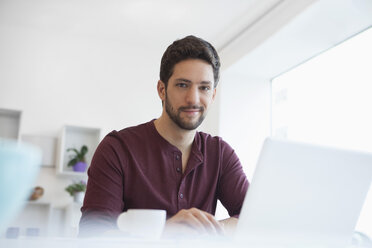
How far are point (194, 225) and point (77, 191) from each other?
3.36 m

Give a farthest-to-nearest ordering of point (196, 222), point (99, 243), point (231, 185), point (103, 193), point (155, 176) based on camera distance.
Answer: point (231, 185) → point (155, 176) → point (103, 193) → point (196, 222) → point (99, 243)

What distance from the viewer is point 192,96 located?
1683 millimetres

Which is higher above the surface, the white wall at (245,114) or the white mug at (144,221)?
the white wall at (245,114)

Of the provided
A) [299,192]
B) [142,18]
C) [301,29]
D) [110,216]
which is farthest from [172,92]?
[142,18]

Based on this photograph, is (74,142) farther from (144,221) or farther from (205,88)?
(144,221)

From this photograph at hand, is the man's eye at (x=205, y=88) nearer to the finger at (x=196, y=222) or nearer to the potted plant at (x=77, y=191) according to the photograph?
the finger at (x=196, y=222)

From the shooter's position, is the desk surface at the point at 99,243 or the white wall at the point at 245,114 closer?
the desk surface at the point at 99,243

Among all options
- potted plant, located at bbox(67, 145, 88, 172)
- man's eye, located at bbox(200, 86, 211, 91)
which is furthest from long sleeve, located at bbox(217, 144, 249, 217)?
potted plant, located at bbox(67, 145, 88, 172)

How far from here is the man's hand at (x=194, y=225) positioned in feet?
3.26

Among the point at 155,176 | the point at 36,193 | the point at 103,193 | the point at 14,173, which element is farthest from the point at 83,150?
the point at 14,173

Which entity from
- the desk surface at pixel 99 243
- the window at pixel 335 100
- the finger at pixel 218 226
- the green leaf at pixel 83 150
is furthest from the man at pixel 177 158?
the green leaf at pixel 83 150

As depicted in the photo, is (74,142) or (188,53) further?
(74,142)

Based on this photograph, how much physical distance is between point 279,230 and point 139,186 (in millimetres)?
738

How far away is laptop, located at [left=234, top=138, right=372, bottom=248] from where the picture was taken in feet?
2.92
